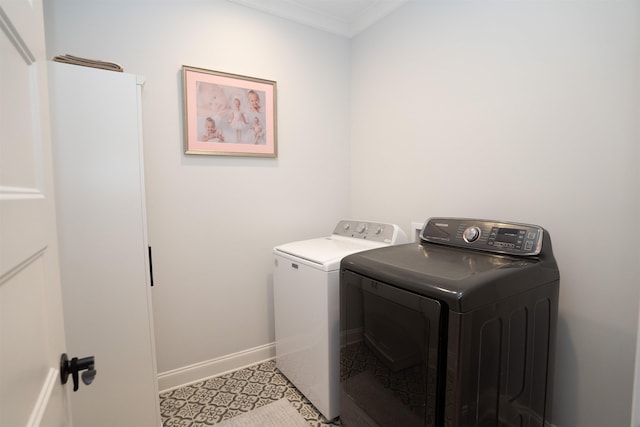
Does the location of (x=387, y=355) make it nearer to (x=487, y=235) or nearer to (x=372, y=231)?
(x=487, y=235)

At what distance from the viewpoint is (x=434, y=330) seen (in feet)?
3.26

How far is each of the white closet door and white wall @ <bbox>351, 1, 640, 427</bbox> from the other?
1619mm

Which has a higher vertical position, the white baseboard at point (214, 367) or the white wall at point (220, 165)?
the white wall at point (220, 165)

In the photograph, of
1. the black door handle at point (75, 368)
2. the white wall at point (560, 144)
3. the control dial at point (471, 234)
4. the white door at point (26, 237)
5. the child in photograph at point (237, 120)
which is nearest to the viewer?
the white door at point (26, 237)

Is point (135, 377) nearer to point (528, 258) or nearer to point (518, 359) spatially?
point (518, 359)

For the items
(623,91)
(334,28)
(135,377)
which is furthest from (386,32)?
(135,377)

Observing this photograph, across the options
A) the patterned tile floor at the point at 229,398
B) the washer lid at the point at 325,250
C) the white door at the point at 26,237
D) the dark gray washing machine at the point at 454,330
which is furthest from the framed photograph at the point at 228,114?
the patterned tile floor at the point at 229,398

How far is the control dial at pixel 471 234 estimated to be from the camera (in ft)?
4.57

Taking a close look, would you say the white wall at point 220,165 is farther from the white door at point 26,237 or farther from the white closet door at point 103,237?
the white door at point 26,237

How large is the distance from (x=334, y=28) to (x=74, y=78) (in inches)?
70.8

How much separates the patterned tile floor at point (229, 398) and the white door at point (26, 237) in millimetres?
1264

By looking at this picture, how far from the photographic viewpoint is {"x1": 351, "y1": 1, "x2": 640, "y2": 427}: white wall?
1196 millimetres

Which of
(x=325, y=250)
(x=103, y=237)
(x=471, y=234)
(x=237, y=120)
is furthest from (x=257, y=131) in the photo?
(x=471, y=234)

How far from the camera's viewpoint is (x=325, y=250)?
1.79m
